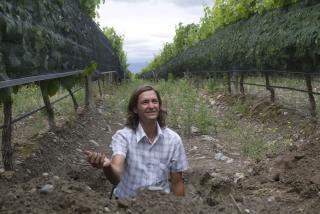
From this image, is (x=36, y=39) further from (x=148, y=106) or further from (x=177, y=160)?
(x=177, y=160)

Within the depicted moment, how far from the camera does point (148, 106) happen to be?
3.86m

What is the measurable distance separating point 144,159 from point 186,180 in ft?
6.60

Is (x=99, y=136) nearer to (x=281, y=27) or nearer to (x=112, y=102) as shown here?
(x=281, y=27)

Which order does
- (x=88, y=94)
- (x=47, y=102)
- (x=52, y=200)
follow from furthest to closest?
1. (x=88, y=94)
2. (x=47, y=102)
3. (x=52, y=200)

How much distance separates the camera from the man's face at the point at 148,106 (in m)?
3.85

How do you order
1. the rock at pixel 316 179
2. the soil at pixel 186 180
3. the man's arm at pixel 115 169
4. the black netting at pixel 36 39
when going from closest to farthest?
the soil at pixel 186 180 < the man's arm at pixel 115 169 < the black netting at pixel 36 39 < the rock at pixel 316 179

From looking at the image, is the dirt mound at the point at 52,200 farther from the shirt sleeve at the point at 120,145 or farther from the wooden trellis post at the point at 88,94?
the wooden trellis post at the point at 88,94

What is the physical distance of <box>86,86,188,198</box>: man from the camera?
12.5ft

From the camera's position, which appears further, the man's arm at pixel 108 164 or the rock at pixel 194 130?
the rock at pixel 194 130

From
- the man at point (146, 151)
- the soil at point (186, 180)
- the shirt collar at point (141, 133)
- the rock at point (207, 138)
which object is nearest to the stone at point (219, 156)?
the soil at point (186, 180)

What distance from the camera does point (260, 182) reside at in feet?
17.6

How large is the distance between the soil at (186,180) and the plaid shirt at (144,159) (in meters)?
0.37

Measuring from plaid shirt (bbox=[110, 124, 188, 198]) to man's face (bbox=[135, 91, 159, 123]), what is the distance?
10 cm

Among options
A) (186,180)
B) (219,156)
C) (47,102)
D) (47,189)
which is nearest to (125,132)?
(47,189)
